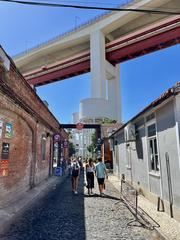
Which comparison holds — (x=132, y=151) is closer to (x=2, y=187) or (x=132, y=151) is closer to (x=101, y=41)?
(x=2, y=187)

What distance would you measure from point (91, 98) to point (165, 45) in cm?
1435

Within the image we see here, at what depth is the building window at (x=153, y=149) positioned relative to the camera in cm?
679

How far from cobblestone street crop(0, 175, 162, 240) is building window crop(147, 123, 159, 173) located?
170 centimetres

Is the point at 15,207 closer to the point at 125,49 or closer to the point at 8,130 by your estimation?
the point at 8,130

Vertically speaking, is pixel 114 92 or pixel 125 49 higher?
pixel 125 49

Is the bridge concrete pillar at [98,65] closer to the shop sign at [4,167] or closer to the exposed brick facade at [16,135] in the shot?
the exposed brick facade at [16,135]

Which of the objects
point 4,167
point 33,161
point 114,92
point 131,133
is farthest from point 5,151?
point 114,92

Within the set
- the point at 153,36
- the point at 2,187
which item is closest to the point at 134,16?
the point at 153,36

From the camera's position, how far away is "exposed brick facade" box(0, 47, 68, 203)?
6.26 meters

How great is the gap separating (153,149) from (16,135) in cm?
497

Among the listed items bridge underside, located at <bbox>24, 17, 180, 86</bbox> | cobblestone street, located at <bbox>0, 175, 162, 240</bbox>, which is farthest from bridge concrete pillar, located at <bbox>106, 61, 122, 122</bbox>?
cobblestone street, located at <bbox>0, 175, 162, 240</bbox>

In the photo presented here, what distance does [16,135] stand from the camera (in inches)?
294

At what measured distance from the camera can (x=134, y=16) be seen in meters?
32.2

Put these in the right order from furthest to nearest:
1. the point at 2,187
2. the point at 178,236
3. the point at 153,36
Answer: the point at 153,36 < the point at 2,187 < the point at 178,236
